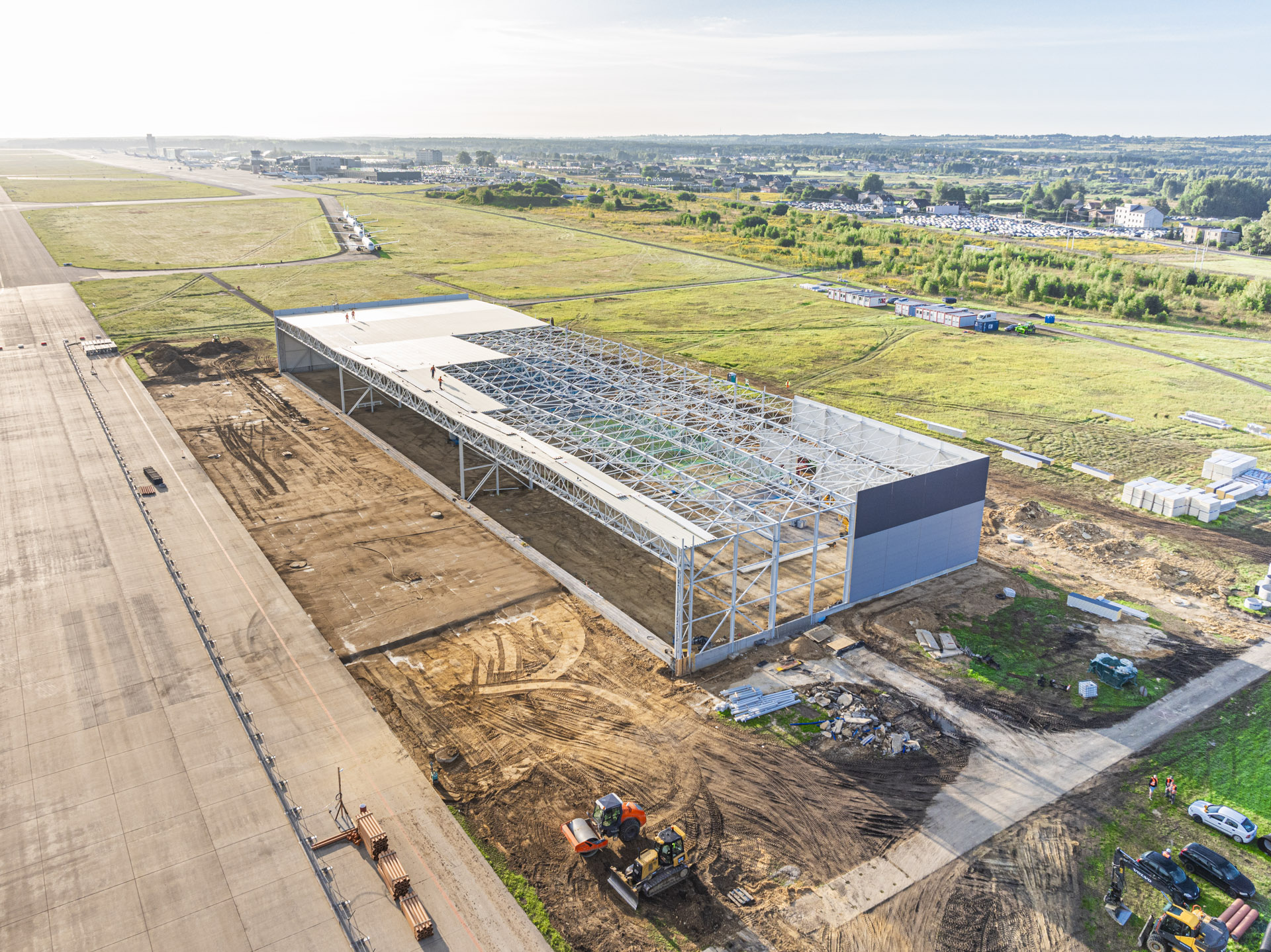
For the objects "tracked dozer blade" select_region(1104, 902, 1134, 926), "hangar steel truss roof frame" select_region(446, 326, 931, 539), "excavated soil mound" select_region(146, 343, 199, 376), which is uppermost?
"hangar steel truss roof frame" select_region(446, 326, 931, 539)

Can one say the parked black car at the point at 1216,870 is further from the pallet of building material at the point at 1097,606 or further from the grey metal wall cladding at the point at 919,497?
the grey metal wall cladding at the point at 919,497

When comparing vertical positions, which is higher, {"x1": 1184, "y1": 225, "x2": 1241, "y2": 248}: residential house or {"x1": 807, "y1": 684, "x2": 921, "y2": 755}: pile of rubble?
{"x1": 1184, "y1": 225, "x2": 1241, "y2": 248}: residential house

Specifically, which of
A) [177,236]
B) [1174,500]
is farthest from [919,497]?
[177,236]

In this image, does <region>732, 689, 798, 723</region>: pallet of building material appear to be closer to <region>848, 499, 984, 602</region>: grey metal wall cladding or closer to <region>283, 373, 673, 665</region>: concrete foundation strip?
<region>283, 373, 673, 665</region>: concrete foundation strip

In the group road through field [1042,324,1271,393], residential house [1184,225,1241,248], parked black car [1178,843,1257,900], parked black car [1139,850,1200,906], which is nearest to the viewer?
parked black car [1139,850,1200,906]

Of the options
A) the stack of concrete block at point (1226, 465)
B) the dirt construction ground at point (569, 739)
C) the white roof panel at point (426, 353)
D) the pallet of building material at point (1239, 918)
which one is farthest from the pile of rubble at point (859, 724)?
the stack of concrete block at point (1226, 465)

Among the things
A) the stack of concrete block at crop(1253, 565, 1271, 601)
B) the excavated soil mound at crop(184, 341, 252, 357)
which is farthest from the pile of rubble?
→ the excavated soil mound at crop(184, 341, 252, 357)

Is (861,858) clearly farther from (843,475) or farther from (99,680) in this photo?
(99,680)

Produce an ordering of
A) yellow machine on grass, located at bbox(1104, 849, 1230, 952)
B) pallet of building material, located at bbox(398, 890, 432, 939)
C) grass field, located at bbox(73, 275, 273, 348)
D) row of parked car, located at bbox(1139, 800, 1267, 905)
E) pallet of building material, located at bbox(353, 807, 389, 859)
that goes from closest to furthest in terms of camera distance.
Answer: yellow machine on grass, located at bbox(1104, 849, 1230, 952) → pallet of building material, located at bbox(398, 890, 432, 939) → row of parked car, located at bbox(1139, 800, 1267, 905) → pallet of building material, located at bbox(353, 807, 389, 859) → grass field, located at bbox(73, 275, 273, 348)
